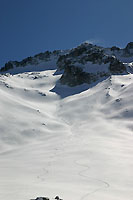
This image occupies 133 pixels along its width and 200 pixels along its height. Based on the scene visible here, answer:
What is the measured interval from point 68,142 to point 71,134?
3861mm

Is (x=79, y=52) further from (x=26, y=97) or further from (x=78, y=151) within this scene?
(x=78, y=151)

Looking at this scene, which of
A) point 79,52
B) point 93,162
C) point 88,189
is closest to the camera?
point 88,189

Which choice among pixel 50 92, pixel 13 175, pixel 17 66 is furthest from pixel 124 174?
pixel 17 66

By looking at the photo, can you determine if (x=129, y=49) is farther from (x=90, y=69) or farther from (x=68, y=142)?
(x=68, y=142)

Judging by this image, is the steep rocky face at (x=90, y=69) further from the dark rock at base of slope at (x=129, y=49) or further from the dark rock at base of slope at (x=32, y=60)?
the dark rock at base of slope at (x=32, y=60)

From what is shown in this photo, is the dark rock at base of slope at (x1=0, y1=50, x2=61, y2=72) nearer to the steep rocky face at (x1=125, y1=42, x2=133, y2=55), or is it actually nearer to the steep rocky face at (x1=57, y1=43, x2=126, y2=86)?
the steep rocky face at (x1=125, y1=42, x2=133, y2=55)

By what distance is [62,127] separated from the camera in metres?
29.3

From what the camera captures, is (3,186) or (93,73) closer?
(3,186)

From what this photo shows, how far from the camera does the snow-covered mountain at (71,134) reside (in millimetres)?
9398

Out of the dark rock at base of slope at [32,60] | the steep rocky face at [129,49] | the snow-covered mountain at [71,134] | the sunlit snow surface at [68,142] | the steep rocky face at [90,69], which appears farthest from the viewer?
the dark rock at base of slope at [32,60]

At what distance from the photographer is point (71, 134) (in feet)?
83.9

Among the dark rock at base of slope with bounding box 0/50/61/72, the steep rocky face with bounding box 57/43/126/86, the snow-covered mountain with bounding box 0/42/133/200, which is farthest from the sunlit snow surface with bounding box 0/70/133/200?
the dark rock at base of slope with bounding box 0/50/61/72

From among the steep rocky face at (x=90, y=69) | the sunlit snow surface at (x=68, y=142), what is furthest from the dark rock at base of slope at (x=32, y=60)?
the sunlit snow surface at (x=68, y=142)

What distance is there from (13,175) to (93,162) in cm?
464
